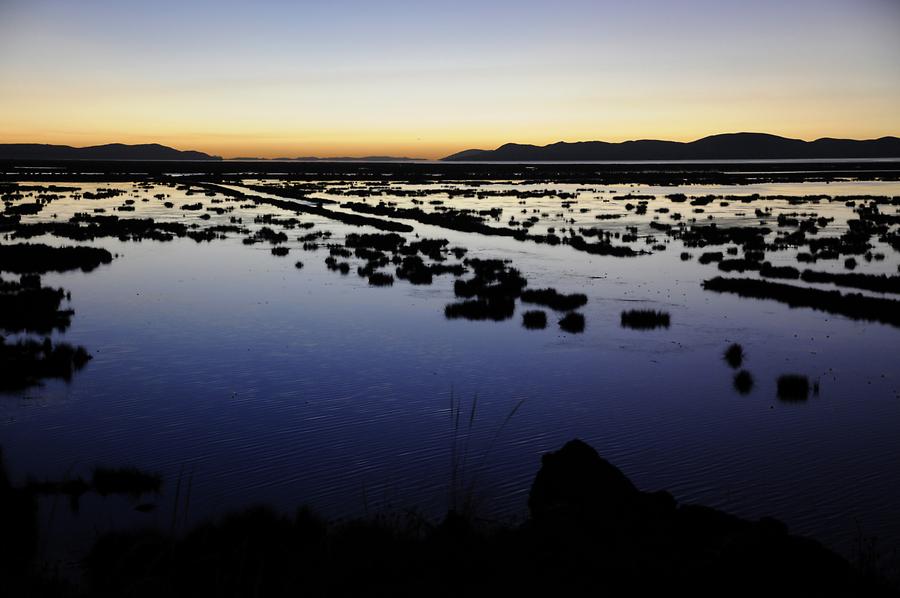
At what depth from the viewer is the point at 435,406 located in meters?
13.5

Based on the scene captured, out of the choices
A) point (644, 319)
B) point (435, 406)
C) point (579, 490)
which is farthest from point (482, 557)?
point (644, 319)

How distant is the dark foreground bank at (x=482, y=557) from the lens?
6.35 m

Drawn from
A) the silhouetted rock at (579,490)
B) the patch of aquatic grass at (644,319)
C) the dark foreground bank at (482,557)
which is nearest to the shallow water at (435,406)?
the patch of aquatic grass at (644,319)

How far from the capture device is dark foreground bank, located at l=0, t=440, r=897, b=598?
635 centimetres

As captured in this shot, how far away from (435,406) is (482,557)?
669 centimetres

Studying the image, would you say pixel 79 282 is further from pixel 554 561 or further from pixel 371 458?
pixel 554 561

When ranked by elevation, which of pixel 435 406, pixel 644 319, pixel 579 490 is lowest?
pixel 435 406

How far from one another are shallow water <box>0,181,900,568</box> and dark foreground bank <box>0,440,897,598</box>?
0.98 meters

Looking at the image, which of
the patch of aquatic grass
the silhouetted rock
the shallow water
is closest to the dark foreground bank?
the silhouetted rock

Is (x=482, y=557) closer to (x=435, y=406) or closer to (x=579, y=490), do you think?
(x=579, y=490)

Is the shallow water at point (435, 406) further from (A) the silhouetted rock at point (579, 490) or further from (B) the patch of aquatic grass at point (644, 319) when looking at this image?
(A) the silhouetted rock at point (579, 490)

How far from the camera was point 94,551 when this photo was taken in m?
7.82

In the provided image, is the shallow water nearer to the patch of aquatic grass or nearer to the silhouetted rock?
the patch of aquatic grass

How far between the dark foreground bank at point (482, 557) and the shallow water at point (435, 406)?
0.98 m
